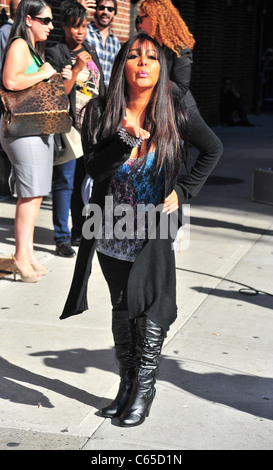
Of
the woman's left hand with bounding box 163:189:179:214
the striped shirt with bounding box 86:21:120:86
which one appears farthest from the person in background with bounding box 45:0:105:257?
the woman's left hand with bounding box 163:189:179:214

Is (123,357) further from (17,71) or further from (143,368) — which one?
(17,71)

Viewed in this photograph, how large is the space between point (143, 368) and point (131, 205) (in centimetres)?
75

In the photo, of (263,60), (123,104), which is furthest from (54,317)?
(263,60)

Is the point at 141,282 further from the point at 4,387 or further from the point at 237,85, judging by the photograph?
the point at 237,85

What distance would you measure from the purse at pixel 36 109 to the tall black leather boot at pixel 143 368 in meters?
2.51

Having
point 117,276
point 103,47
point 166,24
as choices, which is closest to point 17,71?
point 166,24

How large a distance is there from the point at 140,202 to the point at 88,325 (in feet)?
5.53

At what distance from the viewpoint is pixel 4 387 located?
4133mm

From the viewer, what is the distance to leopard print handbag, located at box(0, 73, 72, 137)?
224 inches

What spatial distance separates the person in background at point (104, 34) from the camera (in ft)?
23.6

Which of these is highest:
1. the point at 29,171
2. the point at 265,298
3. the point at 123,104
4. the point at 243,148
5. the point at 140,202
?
the point at 123,104

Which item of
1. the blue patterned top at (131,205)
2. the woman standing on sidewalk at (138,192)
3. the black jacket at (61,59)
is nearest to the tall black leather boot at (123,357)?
the woman standing on sidewalk at (138,192)

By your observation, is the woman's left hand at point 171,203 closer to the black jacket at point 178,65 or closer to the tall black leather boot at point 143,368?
the tall black leather boot at point 143,368

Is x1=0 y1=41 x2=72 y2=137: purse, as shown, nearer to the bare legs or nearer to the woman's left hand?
the bare legs
